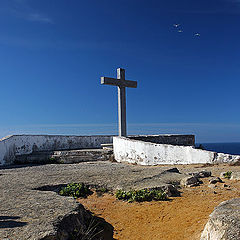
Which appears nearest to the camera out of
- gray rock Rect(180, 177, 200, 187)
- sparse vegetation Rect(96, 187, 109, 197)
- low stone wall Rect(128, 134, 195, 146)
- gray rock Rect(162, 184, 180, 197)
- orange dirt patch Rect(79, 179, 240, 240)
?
orange dirt patch Rect(79, 179, 240, 240)

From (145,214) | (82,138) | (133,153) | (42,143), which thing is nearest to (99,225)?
(145,214)

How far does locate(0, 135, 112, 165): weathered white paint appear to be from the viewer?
1140 cm

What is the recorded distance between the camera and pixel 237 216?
2789 millimetres

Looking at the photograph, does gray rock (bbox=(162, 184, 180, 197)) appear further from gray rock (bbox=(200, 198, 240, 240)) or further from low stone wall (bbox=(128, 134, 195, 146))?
low stone wall (bbox=(128, 134, 195, 146))

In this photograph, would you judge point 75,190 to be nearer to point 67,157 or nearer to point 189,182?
point 189,182

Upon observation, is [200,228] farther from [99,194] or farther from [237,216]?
[99,194]

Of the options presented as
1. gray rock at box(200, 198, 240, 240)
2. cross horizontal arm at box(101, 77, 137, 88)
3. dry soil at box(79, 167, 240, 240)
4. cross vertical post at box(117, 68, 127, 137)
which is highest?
cross horizontal arm at box(101, 77, 137, 88)

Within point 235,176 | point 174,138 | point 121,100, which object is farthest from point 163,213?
point 174,138

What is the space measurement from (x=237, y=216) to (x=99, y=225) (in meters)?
2.14

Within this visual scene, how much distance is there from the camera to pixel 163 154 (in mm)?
10109

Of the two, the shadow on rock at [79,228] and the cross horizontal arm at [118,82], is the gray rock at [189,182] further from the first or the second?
the cross horizontal arm at [118,82]

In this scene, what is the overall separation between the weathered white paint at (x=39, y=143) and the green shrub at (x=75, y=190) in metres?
6.27

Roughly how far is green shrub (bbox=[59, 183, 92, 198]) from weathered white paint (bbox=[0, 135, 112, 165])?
6.27 m

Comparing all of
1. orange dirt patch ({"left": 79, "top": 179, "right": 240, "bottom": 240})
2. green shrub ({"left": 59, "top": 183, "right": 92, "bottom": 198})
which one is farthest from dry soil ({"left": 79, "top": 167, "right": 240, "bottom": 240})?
green shrub ({"left": 59, "top": 183, "right": 92, "bottom": 198})
